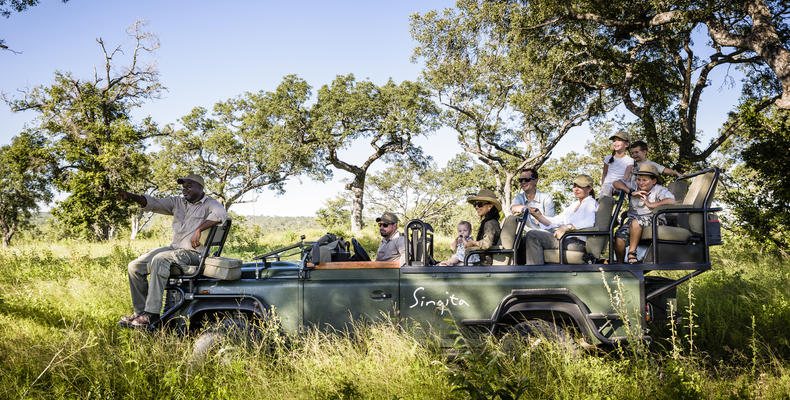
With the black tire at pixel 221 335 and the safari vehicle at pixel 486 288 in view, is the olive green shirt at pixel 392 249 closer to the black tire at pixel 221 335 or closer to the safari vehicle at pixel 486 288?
the safari vehicle at pixel 486 288

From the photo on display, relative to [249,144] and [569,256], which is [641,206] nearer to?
[569,256]

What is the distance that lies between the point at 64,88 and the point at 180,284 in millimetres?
28581

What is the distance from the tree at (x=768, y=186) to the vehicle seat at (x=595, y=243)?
8290 millimetres

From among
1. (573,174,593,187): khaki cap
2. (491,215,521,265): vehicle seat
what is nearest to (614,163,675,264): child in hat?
(573,174,593,187): khaki cap

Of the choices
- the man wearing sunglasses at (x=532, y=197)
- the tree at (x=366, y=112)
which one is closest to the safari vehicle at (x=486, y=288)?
the man wearing sunglasses at (x=532, y=197)

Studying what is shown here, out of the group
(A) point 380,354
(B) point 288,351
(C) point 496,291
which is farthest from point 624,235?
(B) point 288,351

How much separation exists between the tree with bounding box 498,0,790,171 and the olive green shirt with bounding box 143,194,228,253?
10749 mm

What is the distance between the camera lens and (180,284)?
16.7 ft

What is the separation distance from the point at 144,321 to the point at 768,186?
12815 millimetres

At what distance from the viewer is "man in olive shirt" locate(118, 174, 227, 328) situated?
5020mm

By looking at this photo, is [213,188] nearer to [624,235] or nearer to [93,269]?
[93,269]

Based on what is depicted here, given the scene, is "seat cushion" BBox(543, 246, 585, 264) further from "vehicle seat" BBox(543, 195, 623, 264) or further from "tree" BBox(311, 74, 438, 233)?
"tree" BBox(311, 74, 438, 233)

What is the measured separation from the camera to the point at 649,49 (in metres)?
15.2

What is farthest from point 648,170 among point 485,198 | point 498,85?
point 498,85
